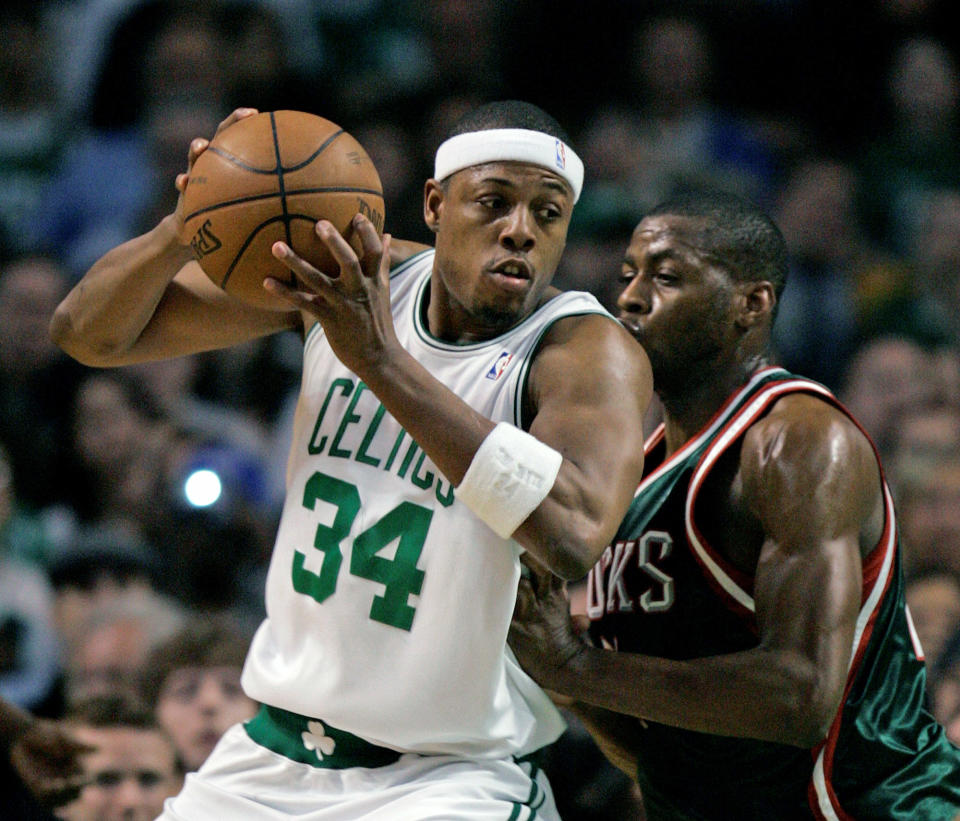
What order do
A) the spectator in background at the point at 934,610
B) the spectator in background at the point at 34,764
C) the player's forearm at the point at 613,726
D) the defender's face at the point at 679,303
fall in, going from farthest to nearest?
1. the spectator in background at the point at 934,610
2. the spectator in background at the point at 34,764
3. the player's forearm at the point at 613,726
4. the defender's face at the point at 679,303

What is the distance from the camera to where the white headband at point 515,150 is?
9.98 ft

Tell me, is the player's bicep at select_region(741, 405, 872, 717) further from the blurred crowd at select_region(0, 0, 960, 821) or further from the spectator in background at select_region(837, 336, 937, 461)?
the spectator in background at select_region(837, 336, 937, 461)

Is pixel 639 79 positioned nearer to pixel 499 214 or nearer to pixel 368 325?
pixel 499 214

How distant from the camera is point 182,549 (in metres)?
5.82

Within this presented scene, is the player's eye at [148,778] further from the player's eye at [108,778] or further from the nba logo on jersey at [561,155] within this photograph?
the nba logo on jersey at [561,155]

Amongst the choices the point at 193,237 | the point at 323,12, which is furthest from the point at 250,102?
the point at 193,237

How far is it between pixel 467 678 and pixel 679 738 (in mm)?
739

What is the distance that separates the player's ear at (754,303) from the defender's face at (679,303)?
3 cm

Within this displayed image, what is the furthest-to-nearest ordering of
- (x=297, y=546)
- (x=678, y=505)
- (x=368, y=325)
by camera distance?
(x=678, y=505)
(x=297, y=546)
(x=368, y=325)

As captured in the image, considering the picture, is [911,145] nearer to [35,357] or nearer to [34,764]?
[35,357]

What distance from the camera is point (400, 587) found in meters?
2.92

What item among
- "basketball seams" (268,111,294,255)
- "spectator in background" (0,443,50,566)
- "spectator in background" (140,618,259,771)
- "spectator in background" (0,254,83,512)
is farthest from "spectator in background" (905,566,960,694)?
"spectator in background" (0,254,83,512)

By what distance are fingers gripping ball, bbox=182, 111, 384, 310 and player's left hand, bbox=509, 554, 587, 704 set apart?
811mm

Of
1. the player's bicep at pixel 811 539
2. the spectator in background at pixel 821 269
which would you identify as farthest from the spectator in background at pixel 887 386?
the player's bicep at pixel 811 539
